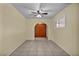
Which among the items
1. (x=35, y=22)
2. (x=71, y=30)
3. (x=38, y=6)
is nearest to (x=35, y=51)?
(x=38, y=6)

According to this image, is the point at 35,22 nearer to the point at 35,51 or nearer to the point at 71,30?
the point at 71,30

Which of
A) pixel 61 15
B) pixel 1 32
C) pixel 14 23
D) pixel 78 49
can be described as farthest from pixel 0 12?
pixel 61 15

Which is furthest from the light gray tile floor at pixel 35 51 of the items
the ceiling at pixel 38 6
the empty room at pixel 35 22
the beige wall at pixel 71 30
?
the ceiling at pixel 38 6

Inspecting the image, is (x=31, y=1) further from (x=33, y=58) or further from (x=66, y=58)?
(x=66, y=58)

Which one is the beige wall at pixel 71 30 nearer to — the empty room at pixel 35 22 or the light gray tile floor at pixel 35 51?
the empty room at pixel 35 22

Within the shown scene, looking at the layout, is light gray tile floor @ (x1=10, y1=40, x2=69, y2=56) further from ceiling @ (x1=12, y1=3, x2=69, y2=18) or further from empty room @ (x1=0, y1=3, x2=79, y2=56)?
ceiling @ (x1=12, y1=3, x2=69, y2=18)

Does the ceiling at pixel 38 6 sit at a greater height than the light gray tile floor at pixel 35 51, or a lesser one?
greater

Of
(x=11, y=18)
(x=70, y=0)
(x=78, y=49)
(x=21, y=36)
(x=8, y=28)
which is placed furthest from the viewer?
(x=21, y=36)

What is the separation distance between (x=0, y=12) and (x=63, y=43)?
166cm

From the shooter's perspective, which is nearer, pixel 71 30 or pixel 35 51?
pixel 35 51

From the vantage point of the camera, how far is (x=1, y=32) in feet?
7.84

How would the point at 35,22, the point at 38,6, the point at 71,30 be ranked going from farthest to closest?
the point at 35,22
the point at 71,30
the point at 38,6

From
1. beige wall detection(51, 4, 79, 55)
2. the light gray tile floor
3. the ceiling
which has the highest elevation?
the ceiling

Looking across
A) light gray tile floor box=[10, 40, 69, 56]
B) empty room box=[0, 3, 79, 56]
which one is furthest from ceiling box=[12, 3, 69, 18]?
light gray tile floor box=[10, 40, 69, 56]
